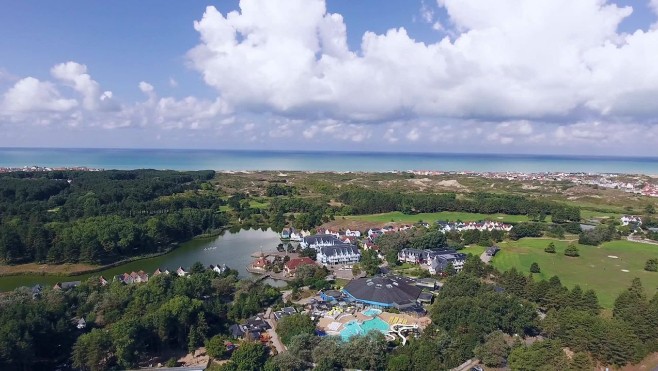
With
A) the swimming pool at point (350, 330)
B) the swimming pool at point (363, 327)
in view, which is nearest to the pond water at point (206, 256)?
the swimming pool at point (350, 330)

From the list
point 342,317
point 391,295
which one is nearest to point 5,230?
point 342,317

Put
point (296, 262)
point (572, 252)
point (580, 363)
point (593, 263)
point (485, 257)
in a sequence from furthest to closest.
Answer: point (572, 252), point (485, 257), point (593, 263), point (296, 262), point (580, 363)

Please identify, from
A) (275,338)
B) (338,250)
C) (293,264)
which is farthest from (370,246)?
(275,338)

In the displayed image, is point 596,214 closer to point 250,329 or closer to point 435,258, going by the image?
point 435,258

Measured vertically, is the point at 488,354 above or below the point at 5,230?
below

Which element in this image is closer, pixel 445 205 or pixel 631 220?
pixel 631 220

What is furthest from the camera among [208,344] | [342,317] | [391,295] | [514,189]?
[514,189]

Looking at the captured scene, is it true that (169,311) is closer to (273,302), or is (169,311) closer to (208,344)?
(208,344)
